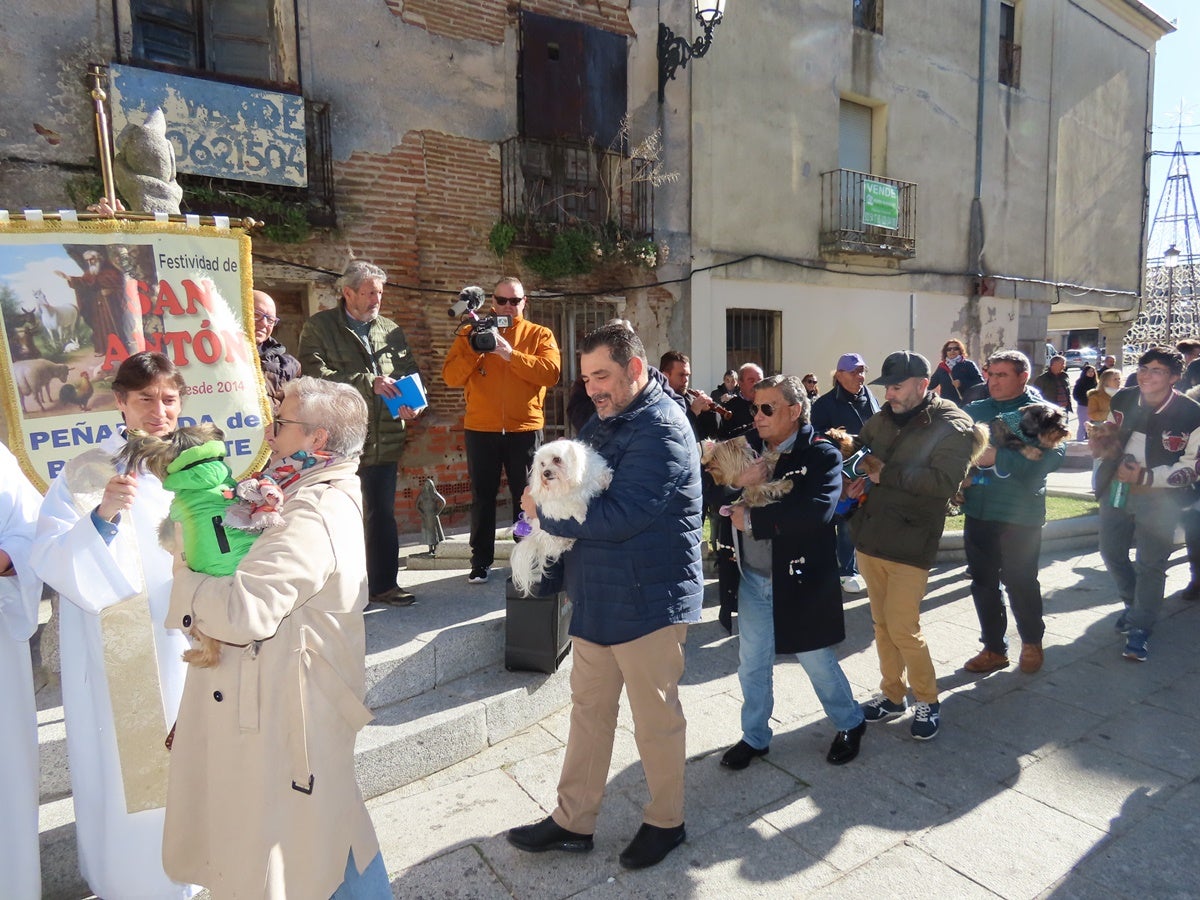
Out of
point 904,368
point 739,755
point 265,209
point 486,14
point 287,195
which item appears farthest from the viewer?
point 486,14

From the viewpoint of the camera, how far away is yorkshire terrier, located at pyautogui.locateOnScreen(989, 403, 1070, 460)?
4.32 meters

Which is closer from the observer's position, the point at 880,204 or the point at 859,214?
the point at 859,214

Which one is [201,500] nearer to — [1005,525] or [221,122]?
[1005,525]

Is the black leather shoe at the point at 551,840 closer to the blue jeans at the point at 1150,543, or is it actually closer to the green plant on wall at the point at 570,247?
the blue jeans at the point at 1150,543

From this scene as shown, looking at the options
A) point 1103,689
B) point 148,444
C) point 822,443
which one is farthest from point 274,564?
point 1103,689

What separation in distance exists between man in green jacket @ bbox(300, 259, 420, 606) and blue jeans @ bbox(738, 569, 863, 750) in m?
2.17

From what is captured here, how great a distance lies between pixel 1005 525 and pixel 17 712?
4.86 meters

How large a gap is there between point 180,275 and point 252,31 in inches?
196

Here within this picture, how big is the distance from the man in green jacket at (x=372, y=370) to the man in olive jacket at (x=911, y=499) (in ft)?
8.83

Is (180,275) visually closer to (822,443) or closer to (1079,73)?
(822,443)

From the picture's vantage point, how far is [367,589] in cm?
282

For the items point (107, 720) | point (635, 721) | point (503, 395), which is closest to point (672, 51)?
point (503, 395)

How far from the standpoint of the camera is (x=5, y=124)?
6.14 meters

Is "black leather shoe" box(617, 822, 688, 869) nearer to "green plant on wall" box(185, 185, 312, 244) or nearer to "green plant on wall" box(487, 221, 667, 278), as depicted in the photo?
"green plant on wall" box(185, 185, 312, 244)
